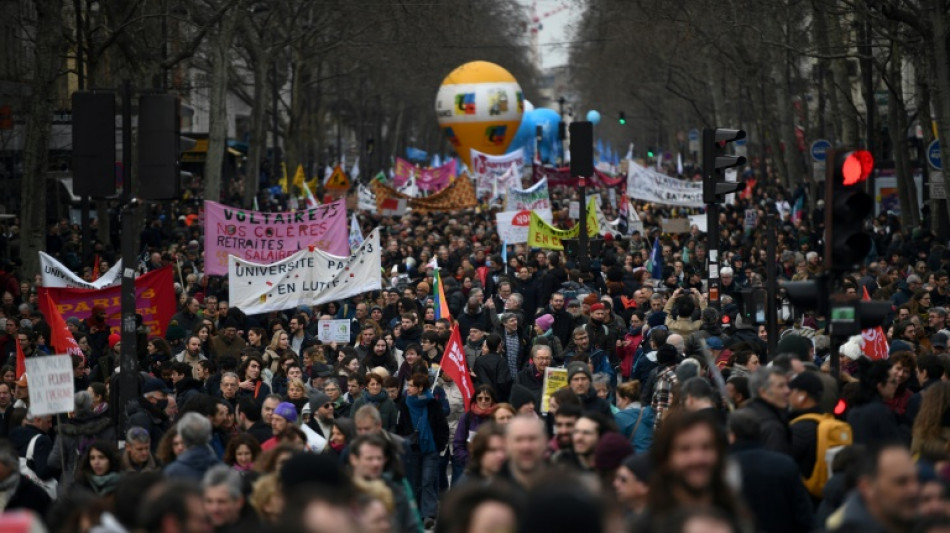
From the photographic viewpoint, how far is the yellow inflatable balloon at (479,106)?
7225cm

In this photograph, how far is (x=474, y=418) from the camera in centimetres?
1298

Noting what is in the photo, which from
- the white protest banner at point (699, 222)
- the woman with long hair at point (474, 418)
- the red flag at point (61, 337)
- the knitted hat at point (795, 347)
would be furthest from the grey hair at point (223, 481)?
the white protest banner at point (699, 222)

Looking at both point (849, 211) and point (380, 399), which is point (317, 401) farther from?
point (849, 211)

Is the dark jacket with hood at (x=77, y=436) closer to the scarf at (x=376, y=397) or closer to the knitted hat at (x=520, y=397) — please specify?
the scarf at (x=376, y=397)

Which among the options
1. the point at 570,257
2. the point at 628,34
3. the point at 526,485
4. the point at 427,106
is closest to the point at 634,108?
the point at 427,106

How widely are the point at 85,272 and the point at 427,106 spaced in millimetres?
71411

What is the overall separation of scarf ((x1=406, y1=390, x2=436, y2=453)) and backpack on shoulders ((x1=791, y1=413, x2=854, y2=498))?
454cm

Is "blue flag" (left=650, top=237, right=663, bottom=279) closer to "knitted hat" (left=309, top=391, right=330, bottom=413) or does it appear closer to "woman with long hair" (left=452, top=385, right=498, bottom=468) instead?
"woman with long hair" (left=452, top=385, right=498, bottom=468)

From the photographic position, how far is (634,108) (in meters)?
108

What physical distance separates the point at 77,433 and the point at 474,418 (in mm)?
2720

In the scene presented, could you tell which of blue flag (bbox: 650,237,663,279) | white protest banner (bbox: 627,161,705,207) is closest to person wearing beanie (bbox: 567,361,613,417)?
blue flag (bbox: 650,237,663,279)

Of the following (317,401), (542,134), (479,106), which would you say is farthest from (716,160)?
(542,134)

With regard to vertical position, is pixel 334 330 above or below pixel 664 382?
above

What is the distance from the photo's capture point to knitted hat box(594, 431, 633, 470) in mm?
8445
